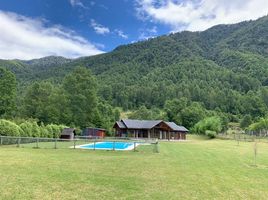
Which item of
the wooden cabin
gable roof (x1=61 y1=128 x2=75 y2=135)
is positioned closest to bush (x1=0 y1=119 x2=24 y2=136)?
gable roof (x1=61 y1=128 x2=75 y2=135)

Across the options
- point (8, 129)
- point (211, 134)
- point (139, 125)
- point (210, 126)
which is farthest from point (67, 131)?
point (210, 126)

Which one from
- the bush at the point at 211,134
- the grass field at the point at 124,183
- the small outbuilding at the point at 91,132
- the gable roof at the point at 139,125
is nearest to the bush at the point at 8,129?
the grass field at the point at 124,183

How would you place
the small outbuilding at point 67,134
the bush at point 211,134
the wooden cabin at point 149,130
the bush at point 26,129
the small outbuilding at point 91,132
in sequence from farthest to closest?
the wooden cabin at point 149,130 → the bush at point 211,134 → the small outbuilding at point 91,132 → the small outbuilding at point 67,134 → the bush at point 26,129

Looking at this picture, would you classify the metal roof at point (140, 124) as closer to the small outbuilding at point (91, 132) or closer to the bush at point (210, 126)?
the small outbuilding at point (91, 132)

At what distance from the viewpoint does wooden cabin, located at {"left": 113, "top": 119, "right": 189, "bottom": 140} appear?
62.5m

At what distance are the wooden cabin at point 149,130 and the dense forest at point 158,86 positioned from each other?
4121 millimetres

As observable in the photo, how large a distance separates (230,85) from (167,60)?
36616 mm

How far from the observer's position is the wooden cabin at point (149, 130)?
6247 centimetres

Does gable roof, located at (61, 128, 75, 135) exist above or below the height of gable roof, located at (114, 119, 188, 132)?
below

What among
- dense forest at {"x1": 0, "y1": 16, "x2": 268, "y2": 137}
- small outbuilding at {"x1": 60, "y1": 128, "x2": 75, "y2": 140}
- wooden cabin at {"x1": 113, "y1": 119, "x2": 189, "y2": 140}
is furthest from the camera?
wooden cabin at {"x1": 113, "y1": 119, "x2": 189, "y2": 140}

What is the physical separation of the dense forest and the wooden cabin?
13.5 feet

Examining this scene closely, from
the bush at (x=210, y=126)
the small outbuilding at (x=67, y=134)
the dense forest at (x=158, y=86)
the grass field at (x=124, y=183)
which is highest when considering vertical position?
the dense forest at (x=158, y=86)

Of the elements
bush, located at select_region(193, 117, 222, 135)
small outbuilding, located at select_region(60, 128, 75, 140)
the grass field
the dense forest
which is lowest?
the grass field

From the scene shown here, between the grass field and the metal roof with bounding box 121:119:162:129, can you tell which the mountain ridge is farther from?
the grass field
